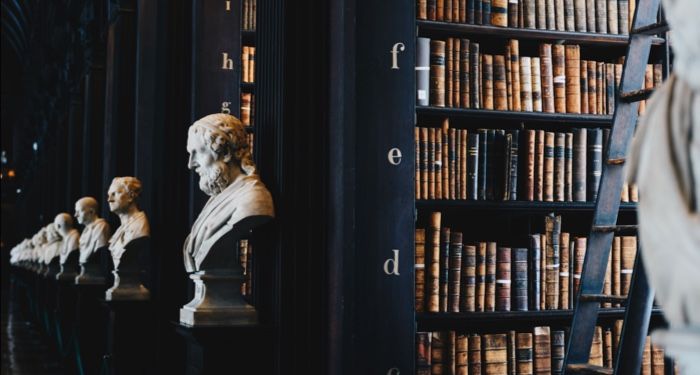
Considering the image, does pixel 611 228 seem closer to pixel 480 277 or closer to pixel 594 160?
pixel 480 277

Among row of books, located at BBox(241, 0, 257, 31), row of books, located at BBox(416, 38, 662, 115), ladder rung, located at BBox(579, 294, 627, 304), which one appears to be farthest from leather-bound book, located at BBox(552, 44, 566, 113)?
row of books, located at BBox(241, 0, 257, 31)

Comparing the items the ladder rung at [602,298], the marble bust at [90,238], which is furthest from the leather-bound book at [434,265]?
the marble bust at [90,238]

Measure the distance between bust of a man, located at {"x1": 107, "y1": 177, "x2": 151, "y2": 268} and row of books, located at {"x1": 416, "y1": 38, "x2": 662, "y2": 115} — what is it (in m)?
1.92

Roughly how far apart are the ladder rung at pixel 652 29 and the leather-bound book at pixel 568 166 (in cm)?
111

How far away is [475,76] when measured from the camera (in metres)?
3.42

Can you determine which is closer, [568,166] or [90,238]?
[568,166]

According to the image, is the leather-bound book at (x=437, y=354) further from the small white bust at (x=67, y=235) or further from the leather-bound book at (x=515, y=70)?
the small white bust at (x=67, y=235)

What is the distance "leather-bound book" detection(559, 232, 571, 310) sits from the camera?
3.44 m

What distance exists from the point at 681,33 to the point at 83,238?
5.57m

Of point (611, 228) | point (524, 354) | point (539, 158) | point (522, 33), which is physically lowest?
point (524, 354)

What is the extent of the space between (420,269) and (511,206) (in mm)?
424

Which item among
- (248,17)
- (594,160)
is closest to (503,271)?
(594,160)

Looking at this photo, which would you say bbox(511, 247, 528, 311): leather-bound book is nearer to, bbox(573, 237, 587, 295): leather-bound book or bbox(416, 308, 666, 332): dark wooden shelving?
bbox(416, 308, 666, 332): dark wooden shelving

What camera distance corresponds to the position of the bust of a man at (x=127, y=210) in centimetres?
460
